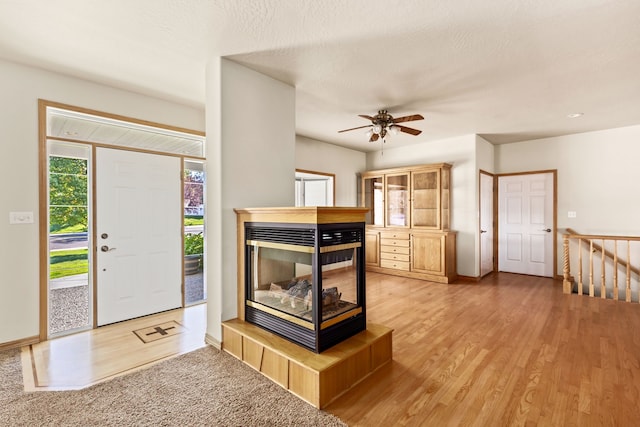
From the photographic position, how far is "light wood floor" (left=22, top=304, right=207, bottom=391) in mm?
2258

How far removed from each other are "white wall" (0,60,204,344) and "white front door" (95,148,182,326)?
51 cm

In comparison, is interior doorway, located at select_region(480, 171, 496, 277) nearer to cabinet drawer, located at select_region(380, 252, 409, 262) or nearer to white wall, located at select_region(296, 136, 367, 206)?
cabinet drawer, located at select_region(380, 252, 409, 262)

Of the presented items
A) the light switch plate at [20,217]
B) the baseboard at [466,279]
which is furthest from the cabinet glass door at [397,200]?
the light switch plate at [20,217]

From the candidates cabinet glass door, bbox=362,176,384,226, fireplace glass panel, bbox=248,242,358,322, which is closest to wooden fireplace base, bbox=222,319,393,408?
fireplace glass panel, bbox=248,242,358,322

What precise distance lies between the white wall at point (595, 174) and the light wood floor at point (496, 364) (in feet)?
5.43

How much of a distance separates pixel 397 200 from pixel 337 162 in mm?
1425

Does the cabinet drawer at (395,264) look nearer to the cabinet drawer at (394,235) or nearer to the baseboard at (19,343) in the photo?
the cabinet drawer at (394,235)

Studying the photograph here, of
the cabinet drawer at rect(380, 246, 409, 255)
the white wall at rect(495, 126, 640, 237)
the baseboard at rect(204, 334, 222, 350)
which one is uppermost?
the white wall at rect(495, 126, 640, 237)

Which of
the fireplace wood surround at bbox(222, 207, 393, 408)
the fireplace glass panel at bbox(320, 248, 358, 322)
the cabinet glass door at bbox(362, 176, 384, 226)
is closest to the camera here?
the fireplace wood surround at bbox(222, 207, 393, 408)

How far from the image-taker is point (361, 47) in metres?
2.50

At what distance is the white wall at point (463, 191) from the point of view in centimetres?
526

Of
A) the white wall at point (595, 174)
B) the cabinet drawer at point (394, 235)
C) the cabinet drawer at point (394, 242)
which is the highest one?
the white wall at point (595, 174)

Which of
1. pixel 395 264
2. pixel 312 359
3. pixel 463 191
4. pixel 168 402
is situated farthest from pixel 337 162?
pixel 168 402

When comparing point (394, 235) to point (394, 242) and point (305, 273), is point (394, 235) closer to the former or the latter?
point (394, 242)
